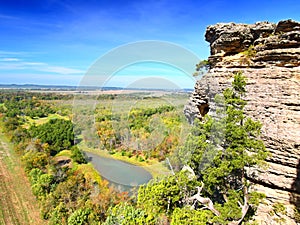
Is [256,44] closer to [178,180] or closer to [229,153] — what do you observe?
[229,153]

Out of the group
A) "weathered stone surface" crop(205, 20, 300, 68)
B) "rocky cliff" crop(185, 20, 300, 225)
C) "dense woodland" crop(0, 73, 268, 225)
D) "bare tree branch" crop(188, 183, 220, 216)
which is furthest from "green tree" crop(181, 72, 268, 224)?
"weathered stone surface" crop(205, 20, 300, 68)

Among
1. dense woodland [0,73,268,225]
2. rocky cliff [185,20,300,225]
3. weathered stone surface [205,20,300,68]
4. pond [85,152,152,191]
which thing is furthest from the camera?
pond [85,152,152,191]

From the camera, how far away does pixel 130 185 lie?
21000mm

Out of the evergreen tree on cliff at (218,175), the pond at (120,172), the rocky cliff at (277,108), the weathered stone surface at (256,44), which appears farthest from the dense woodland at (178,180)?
the weathered stone surface at (256,44)

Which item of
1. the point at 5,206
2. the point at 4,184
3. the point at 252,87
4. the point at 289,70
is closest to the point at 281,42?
the point at 289,70

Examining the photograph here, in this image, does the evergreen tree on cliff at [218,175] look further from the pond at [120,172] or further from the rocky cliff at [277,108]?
the pond at [120,172]

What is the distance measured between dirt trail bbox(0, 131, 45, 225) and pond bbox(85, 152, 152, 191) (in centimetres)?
671

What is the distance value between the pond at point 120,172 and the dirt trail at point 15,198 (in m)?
6.71

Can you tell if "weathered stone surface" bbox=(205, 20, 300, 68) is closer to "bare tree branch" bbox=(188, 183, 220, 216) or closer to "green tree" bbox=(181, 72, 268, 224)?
"green tree" bbox=(181, 72, 268, 224)

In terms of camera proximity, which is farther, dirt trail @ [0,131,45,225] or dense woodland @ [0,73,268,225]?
dirt trail @ [0,131,45,225]

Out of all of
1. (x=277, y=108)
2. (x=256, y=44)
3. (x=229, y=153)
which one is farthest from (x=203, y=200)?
(x=256, y=44)

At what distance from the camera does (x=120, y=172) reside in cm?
2389

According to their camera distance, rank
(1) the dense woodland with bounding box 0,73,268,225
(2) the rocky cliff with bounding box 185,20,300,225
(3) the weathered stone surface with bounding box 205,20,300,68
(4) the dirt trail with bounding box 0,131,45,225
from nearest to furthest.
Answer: (2) the rocky cliff with bounding box 185,20,300,225
(1) the dense woodland with bounding box 0,73,268,225
(3) the weathered stone surface with bounding box 205,20,300,68
(4) the dirt trail with bounding box 0,131,45,225

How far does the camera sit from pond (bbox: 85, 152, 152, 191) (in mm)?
21578
